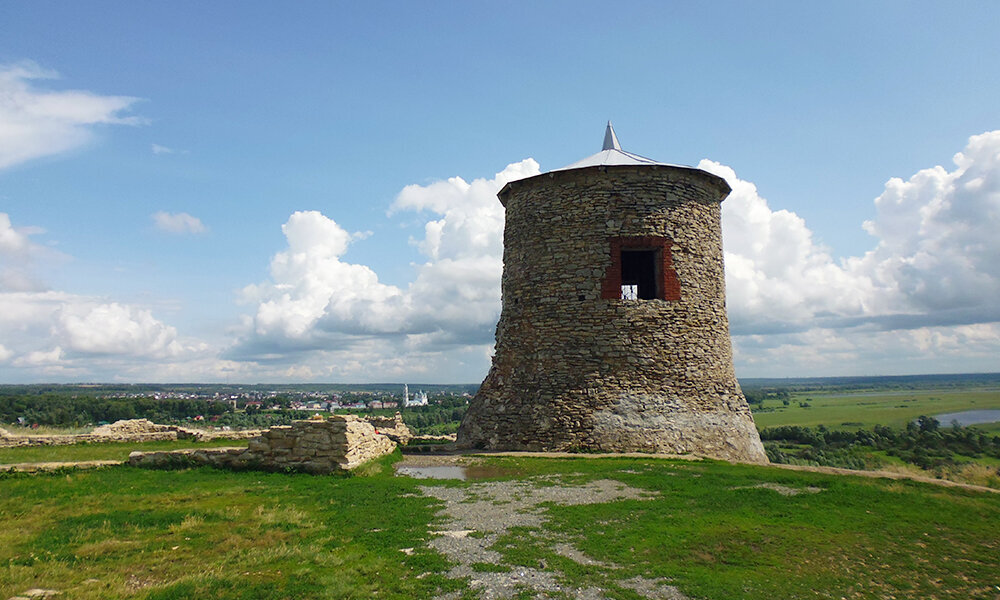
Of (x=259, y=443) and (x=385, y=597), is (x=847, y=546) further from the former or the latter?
(x=259, y=443)

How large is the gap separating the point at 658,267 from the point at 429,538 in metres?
10.0

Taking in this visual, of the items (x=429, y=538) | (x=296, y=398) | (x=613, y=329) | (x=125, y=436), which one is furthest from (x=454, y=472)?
(x=296, y=398)

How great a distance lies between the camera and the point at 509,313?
50.5ft

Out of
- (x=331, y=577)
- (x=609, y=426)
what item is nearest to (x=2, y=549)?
(x=331, y=577)

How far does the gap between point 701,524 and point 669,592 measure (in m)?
2.26

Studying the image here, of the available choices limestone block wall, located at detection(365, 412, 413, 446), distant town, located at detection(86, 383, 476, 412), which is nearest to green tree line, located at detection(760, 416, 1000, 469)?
limestone block wall, located at detection(365, 412, 413, 446)

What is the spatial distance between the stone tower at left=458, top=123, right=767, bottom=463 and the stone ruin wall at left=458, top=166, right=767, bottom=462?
0.03m

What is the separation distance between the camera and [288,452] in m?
10.9

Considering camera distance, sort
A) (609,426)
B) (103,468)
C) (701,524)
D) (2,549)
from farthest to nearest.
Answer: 1. (609,426)
2. (103,468)
3. (701,524)
4. (2,549)

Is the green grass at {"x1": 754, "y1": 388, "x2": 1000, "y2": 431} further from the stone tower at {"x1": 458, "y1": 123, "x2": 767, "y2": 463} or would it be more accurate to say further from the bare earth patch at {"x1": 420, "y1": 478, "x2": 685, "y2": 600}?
the bare earth patch at {"x1": 420, "y1": 478, "x2": 685, "y2": 600}

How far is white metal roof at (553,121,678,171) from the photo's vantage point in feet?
49.0

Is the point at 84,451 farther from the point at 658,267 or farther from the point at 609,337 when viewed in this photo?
the point at 658,267

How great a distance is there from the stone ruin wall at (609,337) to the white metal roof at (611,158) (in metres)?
0.50

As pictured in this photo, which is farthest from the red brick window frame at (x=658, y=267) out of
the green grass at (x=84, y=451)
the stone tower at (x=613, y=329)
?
the green grass at (x=84, y=451)
